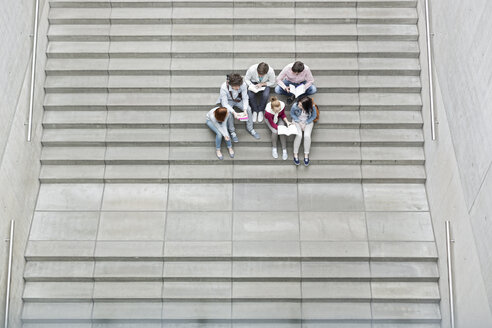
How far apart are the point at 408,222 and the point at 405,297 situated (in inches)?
44.4

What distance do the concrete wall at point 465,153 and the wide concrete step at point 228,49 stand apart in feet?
3.32

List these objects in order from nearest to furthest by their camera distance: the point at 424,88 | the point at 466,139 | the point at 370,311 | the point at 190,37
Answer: the point at 466,139
the point at 370,311
the point at 424,88
the point at 190,37

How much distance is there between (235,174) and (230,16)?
284 centimetres

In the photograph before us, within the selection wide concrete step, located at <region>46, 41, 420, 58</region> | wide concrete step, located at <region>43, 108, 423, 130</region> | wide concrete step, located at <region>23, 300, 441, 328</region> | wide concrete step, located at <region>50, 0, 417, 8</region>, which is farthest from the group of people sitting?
wide concrete step, located at <region>23, 300, 441, 328</region>

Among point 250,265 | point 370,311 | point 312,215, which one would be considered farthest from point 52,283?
point 370,311

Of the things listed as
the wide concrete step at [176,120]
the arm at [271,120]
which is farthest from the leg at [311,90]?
the arm at [271,120]

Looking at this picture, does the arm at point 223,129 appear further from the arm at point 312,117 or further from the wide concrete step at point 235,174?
the arm at point 312,117

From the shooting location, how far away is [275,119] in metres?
8.70

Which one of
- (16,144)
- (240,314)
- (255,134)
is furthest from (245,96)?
(16,144)

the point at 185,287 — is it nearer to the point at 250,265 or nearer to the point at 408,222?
the point at 250,265

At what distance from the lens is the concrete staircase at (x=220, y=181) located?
798 cm

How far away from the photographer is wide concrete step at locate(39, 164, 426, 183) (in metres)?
8.80

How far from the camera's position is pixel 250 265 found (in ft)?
26.8

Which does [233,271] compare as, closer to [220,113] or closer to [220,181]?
[220,181]
